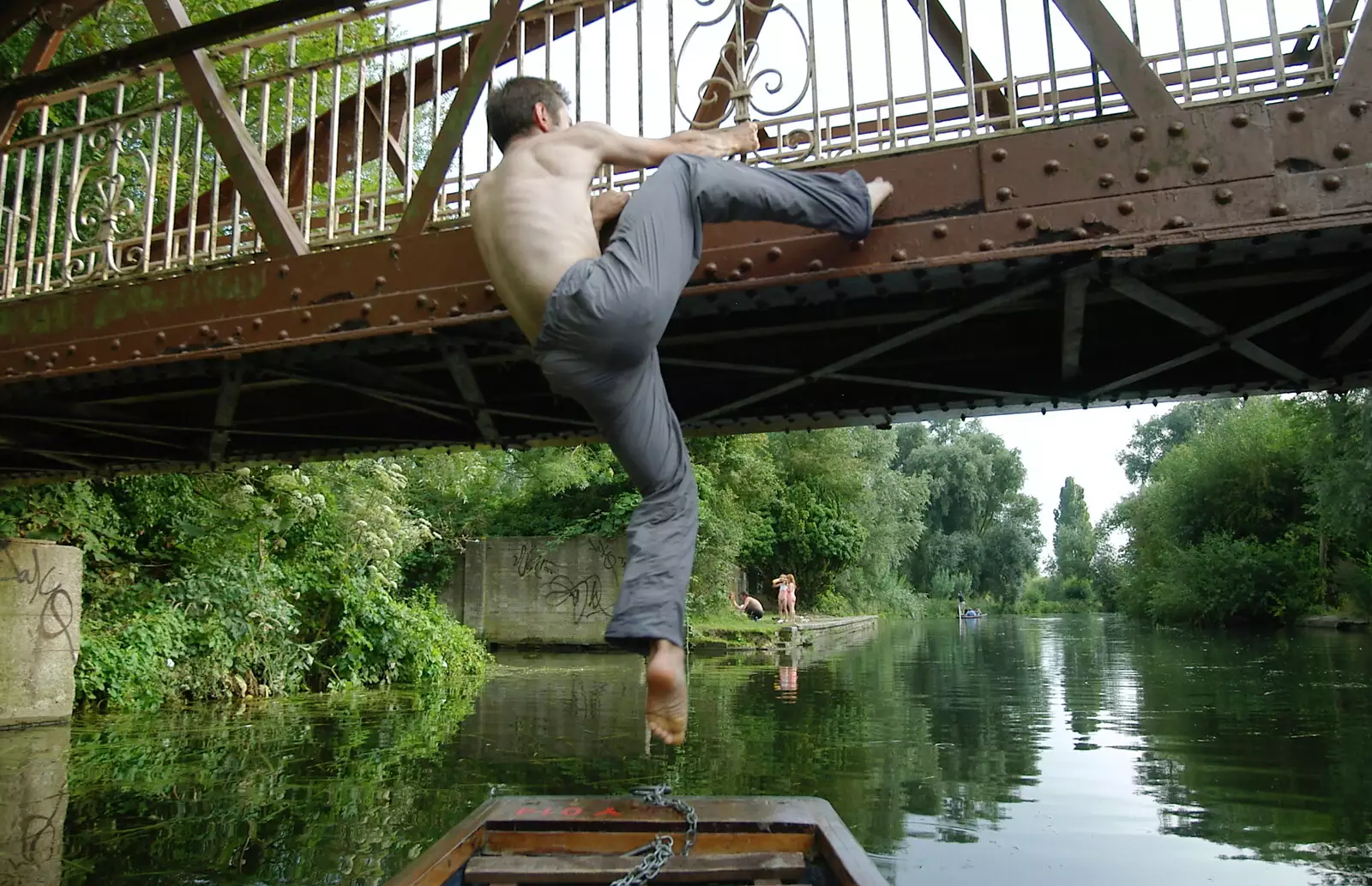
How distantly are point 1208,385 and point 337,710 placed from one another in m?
10.4

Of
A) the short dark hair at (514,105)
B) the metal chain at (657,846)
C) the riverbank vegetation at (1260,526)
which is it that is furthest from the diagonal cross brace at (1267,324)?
the riverbank vegetation at (1260,526)

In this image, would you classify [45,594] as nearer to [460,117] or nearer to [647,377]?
[460,117]

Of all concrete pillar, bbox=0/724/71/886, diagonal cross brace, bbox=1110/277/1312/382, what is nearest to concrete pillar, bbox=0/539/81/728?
concrete pillar, bbox=0/724/71/886

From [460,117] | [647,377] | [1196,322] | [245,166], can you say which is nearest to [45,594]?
[245,166]

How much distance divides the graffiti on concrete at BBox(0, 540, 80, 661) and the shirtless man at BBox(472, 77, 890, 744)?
380 inches

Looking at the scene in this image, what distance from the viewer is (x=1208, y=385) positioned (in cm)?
612

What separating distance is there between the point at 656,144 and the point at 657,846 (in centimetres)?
288

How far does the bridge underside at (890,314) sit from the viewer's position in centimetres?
380

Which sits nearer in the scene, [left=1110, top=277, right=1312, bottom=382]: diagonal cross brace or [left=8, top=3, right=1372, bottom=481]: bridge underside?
[left=8, top=3, right=1372, bottom=481]: bridge underside

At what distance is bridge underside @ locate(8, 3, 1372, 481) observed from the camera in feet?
12.5

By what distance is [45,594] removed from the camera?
1056cm

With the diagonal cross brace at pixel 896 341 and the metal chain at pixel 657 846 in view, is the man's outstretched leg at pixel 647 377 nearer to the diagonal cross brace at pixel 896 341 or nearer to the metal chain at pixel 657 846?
the metal chain at pixel 657 846

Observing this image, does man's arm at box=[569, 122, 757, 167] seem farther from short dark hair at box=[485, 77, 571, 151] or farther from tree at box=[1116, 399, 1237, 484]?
tree at box=[1116, 399, 1237, 484]

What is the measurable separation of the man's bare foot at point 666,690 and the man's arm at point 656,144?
4.84 ft
